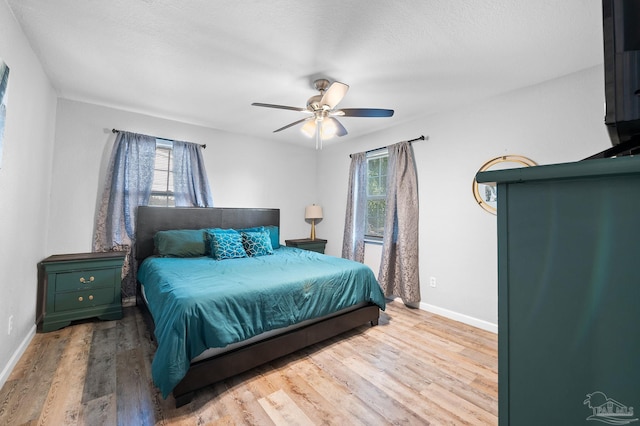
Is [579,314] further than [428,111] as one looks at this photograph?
No

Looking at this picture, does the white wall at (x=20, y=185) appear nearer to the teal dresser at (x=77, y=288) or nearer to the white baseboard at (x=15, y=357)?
the white baseboard at (x=15, y=357)

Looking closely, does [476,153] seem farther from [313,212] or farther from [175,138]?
[175,138]

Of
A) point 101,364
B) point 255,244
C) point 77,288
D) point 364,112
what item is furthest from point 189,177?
point 364,112

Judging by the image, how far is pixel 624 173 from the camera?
0.33 meters

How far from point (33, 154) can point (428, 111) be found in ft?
13.1

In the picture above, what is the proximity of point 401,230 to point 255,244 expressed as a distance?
1920mm

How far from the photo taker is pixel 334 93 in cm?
229

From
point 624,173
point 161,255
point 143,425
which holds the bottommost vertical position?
point 143,425

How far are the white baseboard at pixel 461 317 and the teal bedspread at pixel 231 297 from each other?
0.86 meters

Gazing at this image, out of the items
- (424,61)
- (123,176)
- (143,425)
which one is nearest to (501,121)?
(424,61)

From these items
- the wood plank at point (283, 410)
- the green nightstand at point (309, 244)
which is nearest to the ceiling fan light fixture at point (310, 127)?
the green nightstand at point (309, 244)

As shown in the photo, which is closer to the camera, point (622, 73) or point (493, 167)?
point (622, 73)

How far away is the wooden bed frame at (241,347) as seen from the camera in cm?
181

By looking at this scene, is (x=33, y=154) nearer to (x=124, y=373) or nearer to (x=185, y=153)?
(x=185, y=153)
